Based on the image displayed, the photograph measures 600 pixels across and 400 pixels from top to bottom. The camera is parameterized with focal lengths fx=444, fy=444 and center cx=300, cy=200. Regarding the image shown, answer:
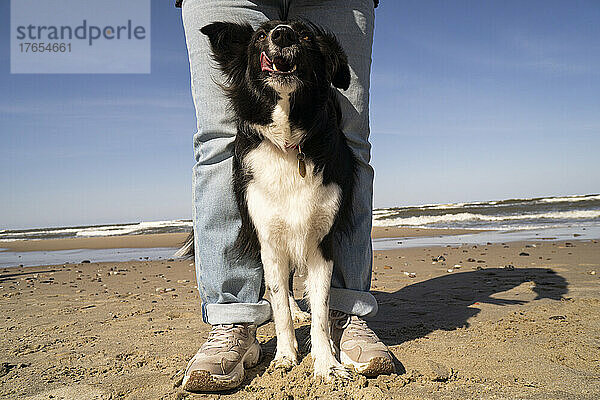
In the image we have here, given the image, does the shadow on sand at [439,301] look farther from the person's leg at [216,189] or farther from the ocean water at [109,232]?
the ocean water at [109,232]

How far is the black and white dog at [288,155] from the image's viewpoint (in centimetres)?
235

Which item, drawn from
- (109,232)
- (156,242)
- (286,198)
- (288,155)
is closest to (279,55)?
(288,155)

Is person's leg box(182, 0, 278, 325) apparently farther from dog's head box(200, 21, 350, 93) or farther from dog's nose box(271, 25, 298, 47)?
dog's nose box(271, 25, 298, 47)

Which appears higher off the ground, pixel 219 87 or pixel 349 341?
pixel 219 87

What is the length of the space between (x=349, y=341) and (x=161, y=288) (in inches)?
136

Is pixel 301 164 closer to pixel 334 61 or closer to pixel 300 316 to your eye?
pixel 334 61

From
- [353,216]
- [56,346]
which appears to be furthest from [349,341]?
[56,346]

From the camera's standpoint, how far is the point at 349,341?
2.50 meters

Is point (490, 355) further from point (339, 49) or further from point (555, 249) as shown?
point (555, 249)

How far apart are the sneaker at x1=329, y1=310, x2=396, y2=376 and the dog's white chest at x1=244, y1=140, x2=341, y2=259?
0.61 m

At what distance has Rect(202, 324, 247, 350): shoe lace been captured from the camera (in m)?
2.38

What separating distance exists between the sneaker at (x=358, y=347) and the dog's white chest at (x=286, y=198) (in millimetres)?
609

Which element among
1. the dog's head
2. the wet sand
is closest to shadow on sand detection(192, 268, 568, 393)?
the dog's head

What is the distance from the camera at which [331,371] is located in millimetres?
2262
